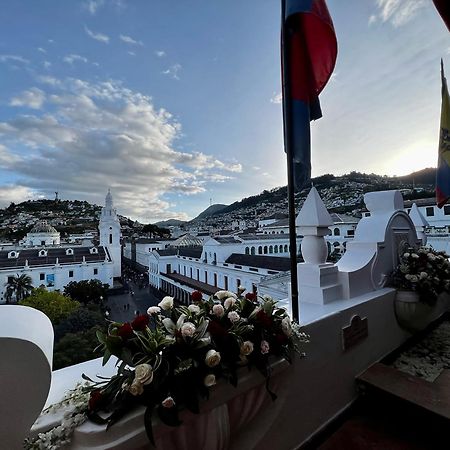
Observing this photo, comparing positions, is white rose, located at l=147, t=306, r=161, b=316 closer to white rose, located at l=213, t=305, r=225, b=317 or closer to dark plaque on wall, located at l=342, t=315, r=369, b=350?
white rose, located at l=213, t=305, r=225, b=317

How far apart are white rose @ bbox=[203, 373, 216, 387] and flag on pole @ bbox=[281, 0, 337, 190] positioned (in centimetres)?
143

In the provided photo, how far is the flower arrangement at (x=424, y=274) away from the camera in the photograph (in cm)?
272

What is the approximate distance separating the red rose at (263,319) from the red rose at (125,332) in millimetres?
642

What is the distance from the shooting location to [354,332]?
7.09 ft

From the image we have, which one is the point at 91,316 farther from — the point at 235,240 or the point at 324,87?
the point at 235,240

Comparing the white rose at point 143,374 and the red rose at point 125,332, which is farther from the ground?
the red rose at point 125,332

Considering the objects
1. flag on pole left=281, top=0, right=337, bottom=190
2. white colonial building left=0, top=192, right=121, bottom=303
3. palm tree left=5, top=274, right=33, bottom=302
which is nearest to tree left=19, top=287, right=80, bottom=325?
palm tree left=5, top=274, right=33, bottom=302

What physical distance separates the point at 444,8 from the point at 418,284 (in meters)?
2.50

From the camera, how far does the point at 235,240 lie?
2233 cm

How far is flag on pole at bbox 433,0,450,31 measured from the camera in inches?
77.4

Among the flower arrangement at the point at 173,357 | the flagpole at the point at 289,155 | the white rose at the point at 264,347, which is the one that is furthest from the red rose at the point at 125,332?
the flagpole at the point at 289,155

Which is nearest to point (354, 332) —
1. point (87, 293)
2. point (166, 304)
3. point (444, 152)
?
point (166, 304)

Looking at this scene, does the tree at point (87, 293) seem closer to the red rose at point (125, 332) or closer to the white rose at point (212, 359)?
the red rose at point (125, 332)

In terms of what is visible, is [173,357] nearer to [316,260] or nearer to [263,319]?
Result: [263,319]
